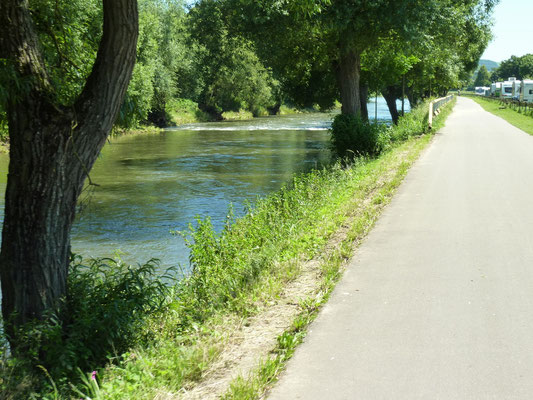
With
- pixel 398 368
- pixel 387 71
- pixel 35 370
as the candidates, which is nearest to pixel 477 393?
pixel 398 368

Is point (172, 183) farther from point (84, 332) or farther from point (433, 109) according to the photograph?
point (433, 109)

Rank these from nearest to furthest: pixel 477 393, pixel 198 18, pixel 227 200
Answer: pixel 477 393, pixel 227 200, pixel 198 18

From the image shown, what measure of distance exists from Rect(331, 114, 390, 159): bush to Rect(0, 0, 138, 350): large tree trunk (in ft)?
46.3

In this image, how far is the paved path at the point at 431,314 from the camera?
398 cm

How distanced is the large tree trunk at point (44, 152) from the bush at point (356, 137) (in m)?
14.1

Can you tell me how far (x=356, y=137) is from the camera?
67.2ft

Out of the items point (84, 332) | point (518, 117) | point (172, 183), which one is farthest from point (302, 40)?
point (518, 117)

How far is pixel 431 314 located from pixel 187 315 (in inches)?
99.5

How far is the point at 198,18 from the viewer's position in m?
24.2

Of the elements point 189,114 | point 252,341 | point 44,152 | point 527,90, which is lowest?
point 252,341

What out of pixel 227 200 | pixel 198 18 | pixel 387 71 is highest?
pixel 198 18

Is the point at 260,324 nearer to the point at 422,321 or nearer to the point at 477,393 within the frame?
the point at 422,321

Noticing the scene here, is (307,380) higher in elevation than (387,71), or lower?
lower

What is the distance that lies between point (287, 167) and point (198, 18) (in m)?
7.24
